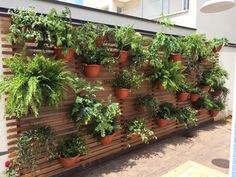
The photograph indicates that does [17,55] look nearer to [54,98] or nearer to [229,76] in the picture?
[54,98]

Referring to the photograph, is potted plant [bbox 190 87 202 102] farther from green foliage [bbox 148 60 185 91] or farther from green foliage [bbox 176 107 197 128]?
green foliage [bbox 148 60 185 91]

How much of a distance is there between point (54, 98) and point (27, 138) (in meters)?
0.69

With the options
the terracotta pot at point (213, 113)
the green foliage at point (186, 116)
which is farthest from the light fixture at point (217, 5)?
the terracotta pot at point (213, 113)

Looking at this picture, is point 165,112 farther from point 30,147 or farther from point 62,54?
point 30,147

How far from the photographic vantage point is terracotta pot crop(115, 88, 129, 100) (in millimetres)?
4055

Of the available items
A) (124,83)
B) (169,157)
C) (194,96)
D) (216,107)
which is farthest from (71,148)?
(216,107)

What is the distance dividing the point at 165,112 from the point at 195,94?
1283 mm

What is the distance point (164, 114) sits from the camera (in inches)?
191

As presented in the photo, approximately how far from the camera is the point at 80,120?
11.2 ft

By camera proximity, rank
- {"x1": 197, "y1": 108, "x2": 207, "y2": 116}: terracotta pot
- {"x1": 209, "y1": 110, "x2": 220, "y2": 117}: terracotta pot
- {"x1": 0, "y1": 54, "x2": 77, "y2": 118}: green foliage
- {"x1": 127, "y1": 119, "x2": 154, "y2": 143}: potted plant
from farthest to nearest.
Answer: {"x1": 209, "y1": 110, "x2": 220, "y2": 117}: terracotta pot, {"x1": 197, "y1": 108, "x2": 207, "y2": 116}: terracotta pot, {"x1": 127, "y1": 119, "x2": 154, "y2": 143}: potted plant, {"x1": 0, "y1": 54, "x2": 77, "y2": 118}: green foliage

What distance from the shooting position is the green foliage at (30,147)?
9.53 ft

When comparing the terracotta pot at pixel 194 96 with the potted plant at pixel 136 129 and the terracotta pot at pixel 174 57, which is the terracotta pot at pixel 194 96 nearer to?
the terracotta pot at pixel 174 57

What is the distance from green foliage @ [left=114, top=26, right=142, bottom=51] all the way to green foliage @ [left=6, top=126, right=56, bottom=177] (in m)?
1.95

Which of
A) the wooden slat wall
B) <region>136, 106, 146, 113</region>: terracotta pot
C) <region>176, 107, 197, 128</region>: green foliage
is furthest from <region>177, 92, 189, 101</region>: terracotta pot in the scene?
<region>136, 106, 146, 113</region>: terracotta pot
